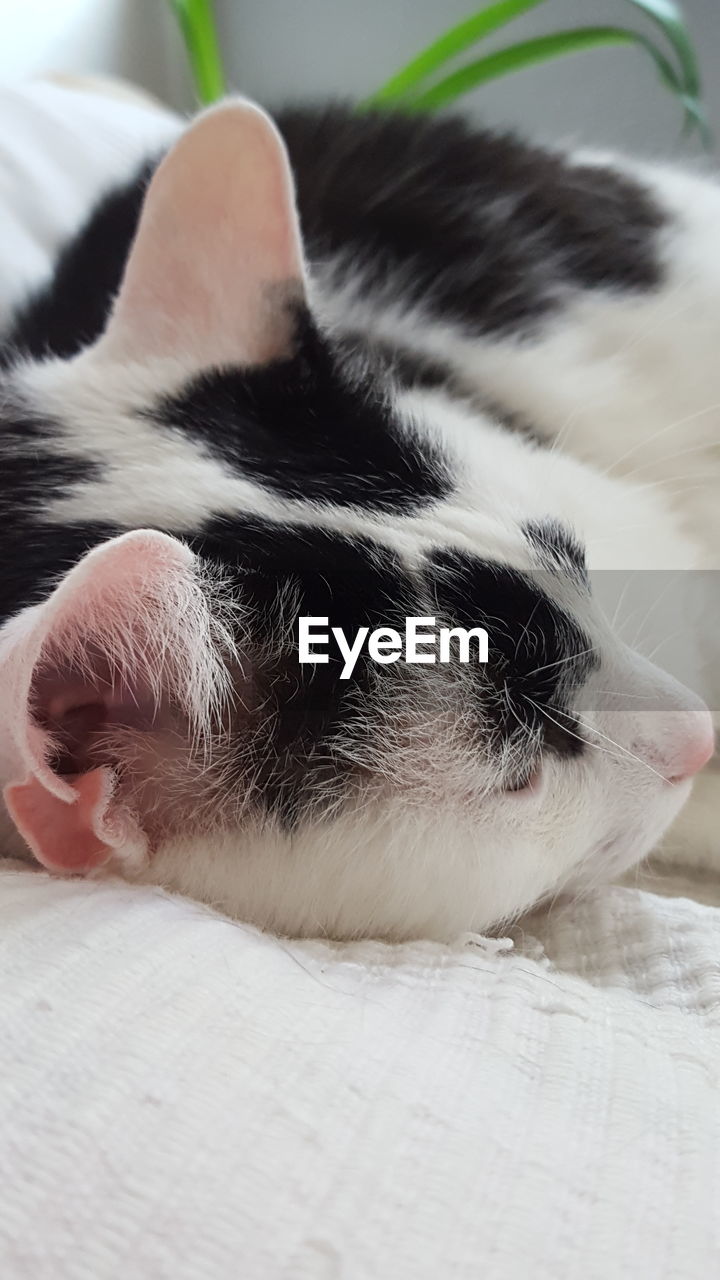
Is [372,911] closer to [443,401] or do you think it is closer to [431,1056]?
[431,1056]

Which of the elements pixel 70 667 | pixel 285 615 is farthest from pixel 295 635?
pixel 70 667

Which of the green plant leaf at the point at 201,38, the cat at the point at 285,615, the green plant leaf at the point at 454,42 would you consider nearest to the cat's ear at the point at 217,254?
the cat at the point at 285,615

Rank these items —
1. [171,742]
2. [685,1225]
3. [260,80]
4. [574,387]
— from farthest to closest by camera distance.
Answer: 1. [260,80]
2. [574,387]
3. [171,742]
4. [685,1225]

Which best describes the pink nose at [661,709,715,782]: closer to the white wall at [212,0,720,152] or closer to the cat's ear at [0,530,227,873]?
the cat's ear at [0,530,227,873]

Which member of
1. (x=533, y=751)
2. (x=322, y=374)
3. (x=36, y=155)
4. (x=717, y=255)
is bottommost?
(x=533, y=751)

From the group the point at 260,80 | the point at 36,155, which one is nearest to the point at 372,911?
the point at 36,155

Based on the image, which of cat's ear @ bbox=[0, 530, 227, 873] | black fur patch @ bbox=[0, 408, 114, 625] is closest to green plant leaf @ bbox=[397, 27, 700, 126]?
black fur patch @ bbox=[0, 408, 114, 625]

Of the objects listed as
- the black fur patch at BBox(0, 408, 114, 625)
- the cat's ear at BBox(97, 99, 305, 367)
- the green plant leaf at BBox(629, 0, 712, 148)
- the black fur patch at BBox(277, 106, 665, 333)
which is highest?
the green plant leaf at BBox(629, 0, 712, 148)
